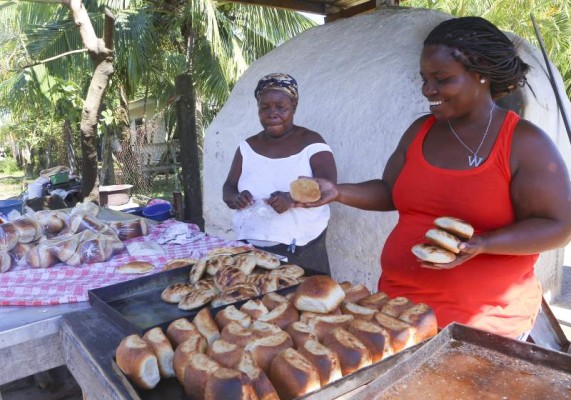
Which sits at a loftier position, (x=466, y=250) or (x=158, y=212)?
(x=466, y=250)

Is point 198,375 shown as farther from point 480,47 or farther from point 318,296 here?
point 480,47

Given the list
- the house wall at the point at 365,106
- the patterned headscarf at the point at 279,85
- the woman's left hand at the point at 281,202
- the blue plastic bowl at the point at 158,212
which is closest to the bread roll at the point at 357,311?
the woman's left hand at the point at 281,202

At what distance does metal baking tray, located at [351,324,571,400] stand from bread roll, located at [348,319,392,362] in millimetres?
123

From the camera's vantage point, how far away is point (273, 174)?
9.07 ft

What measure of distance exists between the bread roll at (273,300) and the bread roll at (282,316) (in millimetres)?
38

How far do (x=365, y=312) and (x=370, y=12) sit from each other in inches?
153

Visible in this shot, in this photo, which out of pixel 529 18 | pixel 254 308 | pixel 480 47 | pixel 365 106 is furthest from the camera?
pixel 529 18

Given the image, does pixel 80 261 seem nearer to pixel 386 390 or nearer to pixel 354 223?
pixel 386 390

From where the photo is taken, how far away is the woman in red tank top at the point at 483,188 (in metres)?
1.53

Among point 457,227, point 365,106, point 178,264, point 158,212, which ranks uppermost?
point 365,106

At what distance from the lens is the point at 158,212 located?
4.19 m

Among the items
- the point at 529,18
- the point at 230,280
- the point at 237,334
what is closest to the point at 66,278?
the point at 230,280

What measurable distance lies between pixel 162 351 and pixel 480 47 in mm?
1429

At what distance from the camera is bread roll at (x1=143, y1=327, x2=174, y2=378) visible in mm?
1155
